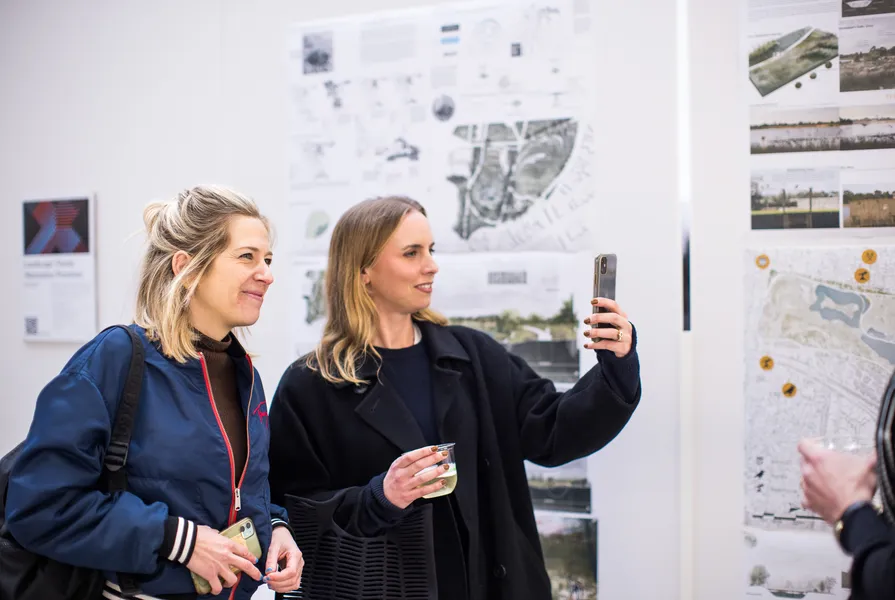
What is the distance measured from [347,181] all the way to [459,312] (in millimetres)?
618

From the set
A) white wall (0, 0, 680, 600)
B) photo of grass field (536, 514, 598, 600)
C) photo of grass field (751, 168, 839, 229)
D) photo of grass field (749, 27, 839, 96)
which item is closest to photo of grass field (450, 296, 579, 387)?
white wall (0, 0, 680, 600)

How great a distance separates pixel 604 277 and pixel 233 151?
1.57 meters

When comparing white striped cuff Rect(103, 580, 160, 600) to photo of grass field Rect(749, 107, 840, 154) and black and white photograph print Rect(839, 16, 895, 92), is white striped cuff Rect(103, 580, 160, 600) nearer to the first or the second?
photo of grass field Rect(749, 107, 840, 154)

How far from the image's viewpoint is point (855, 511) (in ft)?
3.61

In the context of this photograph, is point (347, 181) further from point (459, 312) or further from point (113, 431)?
point (113, 431)

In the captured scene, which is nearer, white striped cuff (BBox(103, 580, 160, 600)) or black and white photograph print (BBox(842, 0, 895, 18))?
white striped cuff (BBox(103, 580, 160, 600))

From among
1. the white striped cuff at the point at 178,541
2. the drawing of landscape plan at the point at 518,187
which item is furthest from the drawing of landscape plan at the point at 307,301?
the white striped cuff at the point at 178,541

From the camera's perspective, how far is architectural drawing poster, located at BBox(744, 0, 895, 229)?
194cm

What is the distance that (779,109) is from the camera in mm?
2010

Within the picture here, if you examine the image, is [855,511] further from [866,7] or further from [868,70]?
[866,7]

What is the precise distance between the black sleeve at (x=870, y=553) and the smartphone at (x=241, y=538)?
1.10 meters

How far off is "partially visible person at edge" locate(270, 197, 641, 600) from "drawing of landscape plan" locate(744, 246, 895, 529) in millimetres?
552

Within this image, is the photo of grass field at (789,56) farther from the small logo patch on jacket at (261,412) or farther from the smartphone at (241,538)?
the smartphone at (241,538)

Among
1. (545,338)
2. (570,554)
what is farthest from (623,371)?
(570,554)
